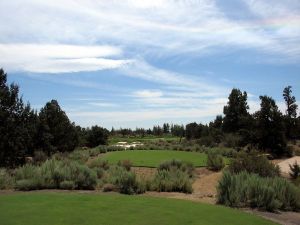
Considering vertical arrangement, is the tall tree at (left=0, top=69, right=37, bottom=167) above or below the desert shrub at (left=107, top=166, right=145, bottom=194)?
above

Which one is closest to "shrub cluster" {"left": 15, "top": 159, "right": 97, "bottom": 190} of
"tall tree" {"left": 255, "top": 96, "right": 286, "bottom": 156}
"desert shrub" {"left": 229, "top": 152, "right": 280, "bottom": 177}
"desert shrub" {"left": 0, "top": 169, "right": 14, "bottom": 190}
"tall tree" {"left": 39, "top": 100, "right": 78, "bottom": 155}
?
"desert shrub" {"left": 0, "top": 169, "right": 14, "bottom": 190}

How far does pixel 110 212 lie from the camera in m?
9.24

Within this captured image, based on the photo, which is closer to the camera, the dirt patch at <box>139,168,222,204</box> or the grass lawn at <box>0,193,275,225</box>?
the grass lawn at <box>0,193,275,225</box>

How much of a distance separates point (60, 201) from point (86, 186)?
4.27 metres

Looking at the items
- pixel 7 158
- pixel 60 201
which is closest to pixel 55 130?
pixel 7 158

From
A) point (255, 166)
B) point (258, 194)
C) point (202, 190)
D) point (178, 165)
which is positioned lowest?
point (202, 190)

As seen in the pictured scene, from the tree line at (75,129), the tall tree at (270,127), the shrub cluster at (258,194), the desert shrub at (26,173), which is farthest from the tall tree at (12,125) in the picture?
the tall tree at (270,127)

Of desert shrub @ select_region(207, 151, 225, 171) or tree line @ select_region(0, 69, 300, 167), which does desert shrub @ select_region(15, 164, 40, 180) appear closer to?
tree line @ select_region(0, 69, 300, 167)

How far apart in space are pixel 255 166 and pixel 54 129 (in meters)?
23.4

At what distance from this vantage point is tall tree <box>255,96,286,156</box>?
1559 inches

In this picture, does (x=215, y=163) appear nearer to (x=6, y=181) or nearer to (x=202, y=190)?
(x=202, y=190)

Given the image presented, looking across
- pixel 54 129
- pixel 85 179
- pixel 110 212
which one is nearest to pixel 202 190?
pixel 85 179

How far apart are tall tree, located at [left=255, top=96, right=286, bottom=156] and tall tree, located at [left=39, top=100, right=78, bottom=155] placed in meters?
17.5

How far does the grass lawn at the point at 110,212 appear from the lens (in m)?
8.42
